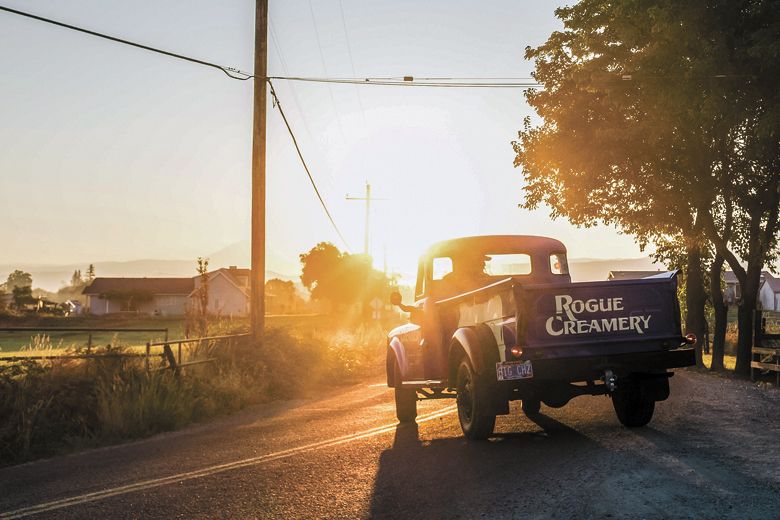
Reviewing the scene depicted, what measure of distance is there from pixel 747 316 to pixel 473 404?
16.7 meters

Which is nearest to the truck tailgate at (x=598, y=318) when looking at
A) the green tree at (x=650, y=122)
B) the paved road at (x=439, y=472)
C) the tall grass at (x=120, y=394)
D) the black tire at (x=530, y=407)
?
the paved road at (x=439, y=472)

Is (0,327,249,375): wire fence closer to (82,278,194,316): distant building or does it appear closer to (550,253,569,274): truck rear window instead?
(550,253,569,274): truck rear window

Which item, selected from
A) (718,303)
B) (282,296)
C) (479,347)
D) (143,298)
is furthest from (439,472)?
(282,296)

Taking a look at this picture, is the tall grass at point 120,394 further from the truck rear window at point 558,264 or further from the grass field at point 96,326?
the grass field at point 96,326

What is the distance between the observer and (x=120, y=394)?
12.1 m

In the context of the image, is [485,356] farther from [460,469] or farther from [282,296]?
[282,296]

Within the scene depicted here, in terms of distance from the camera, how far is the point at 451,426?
977cm

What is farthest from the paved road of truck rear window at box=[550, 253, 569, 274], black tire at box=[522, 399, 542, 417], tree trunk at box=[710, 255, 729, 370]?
tree trunk at box=[710, 255, 729, 370]

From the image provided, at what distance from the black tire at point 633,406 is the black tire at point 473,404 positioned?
5.50 feet

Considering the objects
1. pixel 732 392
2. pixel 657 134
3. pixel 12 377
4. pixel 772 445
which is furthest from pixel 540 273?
pixel 657 134

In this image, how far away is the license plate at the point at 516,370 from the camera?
7.21 metres

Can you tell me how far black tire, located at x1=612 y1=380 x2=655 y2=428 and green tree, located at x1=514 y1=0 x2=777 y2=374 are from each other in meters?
10.8

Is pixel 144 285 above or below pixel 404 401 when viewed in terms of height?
above

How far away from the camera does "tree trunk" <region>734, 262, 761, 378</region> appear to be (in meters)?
21.3
